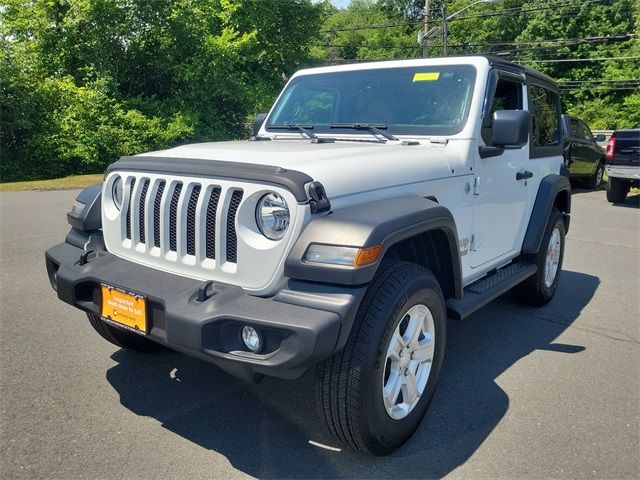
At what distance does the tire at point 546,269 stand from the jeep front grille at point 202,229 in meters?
3.07

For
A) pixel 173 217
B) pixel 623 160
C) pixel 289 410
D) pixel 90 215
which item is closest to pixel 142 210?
pixel 173 217

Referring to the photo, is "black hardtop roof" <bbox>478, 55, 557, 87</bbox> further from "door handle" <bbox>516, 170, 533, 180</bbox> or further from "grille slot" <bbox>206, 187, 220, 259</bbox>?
"grille slot" <bbox>206, 187, 220, 259</bbox>

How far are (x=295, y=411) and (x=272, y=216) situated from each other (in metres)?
1.29

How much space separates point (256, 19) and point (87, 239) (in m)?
21.4

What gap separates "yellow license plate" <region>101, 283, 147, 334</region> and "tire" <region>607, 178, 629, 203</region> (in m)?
12.5

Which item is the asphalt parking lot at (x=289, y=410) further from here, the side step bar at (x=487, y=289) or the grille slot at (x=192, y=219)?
the grille slot at (x=192, y=219)

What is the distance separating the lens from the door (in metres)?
3.75

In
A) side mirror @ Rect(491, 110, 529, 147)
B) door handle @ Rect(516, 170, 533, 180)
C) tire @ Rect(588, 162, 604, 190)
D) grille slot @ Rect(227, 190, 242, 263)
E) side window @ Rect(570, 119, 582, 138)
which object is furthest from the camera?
tire @ Rect(588, 162, 604, 190)

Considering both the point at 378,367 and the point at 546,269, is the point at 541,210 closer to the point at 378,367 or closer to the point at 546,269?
the point at 546,269

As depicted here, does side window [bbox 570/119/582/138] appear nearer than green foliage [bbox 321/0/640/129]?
Yes

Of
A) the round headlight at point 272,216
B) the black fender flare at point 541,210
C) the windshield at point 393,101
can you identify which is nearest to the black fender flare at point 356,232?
the round headlight at point 272,216

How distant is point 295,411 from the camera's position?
10.5 ft

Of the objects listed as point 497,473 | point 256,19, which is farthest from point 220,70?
point 497,473

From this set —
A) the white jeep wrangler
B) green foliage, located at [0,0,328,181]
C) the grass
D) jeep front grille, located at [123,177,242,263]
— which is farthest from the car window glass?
jeep front grille, located at [123,177,242,263]
